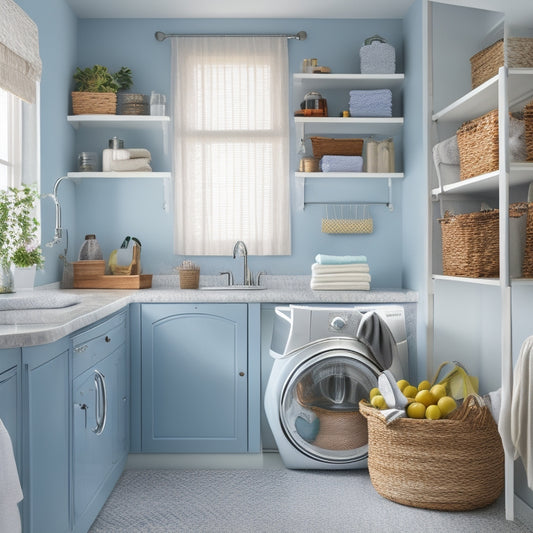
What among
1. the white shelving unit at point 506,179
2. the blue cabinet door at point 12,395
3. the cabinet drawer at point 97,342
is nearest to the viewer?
the blue cabinet door at point 12,395

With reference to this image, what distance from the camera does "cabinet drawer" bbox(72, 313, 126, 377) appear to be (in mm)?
2158

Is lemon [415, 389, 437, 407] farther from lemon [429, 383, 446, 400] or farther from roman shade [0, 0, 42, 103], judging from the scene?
roman shade [0, 0, 42, 103]

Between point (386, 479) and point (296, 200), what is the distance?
69.3 inches

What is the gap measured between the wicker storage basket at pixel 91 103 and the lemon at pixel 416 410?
2.31 metres

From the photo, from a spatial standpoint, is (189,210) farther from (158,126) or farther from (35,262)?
(35,262)

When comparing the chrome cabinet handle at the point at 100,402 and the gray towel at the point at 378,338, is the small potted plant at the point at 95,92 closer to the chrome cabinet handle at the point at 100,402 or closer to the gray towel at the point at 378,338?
the chrome cabinet handle at the point at 100,402

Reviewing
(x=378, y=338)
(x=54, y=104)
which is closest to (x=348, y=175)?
(x=378, y=338)

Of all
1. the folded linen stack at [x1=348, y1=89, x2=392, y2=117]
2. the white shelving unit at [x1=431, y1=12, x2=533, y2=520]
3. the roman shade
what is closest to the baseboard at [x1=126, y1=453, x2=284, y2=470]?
the white shelving unit at [x1=431, y1=12, x2=533, y2=520]

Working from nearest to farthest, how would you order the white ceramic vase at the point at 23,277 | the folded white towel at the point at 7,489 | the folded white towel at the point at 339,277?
the folded white towel at the point at 7,489, the white ceramic vase at the point at 23,277, the folded white towel at the point at 339,277

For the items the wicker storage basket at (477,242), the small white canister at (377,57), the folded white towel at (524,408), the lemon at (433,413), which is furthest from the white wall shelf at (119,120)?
the folded white towel at (524,408)

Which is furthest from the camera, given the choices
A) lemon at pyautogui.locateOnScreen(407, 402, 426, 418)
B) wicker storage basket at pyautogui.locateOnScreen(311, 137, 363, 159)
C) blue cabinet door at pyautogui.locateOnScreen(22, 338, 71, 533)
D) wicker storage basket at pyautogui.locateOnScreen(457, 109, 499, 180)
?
wicker storage basket at pyautogui.locateOnScreen(311, 137, 363, 159)

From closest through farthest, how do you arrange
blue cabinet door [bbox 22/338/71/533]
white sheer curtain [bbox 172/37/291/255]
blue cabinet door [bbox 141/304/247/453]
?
blue cabinet door [bbox 22/338/71/533]
blue cabinet door [bbox 141/304/247/453]
white sheer curtain [bbox 172/37/291/255]

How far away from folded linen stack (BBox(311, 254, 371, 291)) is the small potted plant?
1.50 metres

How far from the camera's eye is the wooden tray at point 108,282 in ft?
11.5
